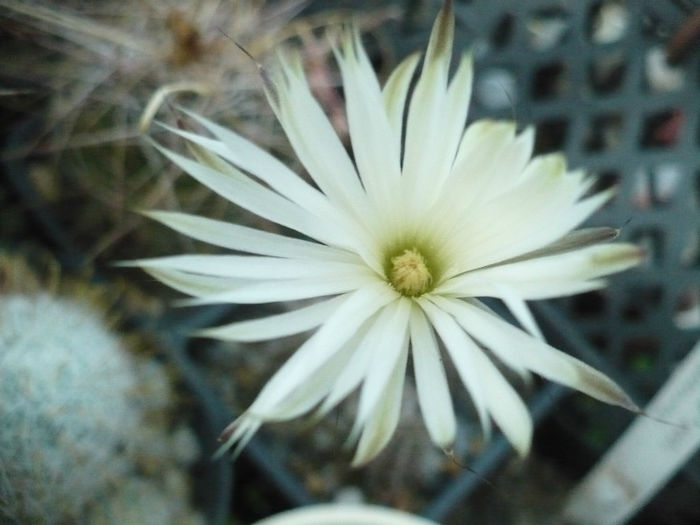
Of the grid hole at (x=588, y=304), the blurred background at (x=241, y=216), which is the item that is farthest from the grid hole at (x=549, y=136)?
the grid hole at (x=588, y=304)

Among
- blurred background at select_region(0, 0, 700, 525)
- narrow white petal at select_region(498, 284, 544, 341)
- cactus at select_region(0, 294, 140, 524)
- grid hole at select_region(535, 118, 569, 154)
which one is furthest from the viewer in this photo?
grid hole at select_region(535, 118, 569, 154)

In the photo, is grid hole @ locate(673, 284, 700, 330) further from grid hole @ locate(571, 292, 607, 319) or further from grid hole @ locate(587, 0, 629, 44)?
grid hole @ locate(587, 0, 629, 44)

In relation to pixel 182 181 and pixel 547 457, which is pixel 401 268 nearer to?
pixel 182 181

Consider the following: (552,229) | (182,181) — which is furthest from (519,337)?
(182,181)

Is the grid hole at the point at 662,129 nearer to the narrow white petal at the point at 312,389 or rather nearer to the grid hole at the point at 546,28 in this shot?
the grid hole at the point at 546,28

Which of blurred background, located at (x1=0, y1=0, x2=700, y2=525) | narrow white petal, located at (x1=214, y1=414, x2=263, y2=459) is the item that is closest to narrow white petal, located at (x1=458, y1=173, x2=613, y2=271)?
narrow white petal, located at (x1=214, y1=414, x2=263, y2=459)

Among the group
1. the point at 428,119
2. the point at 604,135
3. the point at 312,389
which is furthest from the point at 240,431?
the point at 604,135
